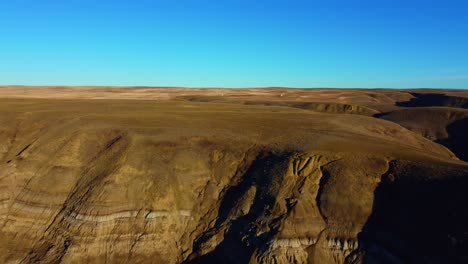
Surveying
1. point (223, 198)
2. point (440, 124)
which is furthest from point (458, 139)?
point (223, 198)

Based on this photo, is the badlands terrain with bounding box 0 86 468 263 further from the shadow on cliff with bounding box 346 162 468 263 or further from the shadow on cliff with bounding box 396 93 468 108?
the shadow on cliff with bounding box 396 93 468 108

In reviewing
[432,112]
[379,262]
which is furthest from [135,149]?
[432,112]

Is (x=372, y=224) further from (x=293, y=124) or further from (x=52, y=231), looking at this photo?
(x=52, y=231)

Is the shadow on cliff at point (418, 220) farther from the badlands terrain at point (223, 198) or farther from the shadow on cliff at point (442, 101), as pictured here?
the shadow on cliff at point (442, 101)

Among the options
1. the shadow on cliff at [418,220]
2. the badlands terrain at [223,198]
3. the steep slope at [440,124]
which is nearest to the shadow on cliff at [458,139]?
the steep slope at [440,124]

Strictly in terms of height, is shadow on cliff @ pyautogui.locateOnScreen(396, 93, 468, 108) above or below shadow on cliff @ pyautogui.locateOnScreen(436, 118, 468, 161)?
above

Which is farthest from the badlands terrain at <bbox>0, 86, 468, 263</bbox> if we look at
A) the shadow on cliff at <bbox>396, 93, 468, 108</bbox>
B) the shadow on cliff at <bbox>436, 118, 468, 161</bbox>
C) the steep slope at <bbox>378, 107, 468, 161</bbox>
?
the shadow on cliff at <bbox>396, 93, 468, 108</bbox>

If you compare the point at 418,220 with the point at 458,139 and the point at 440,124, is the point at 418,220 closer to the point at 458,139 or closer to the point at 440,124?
the point at 458,139
